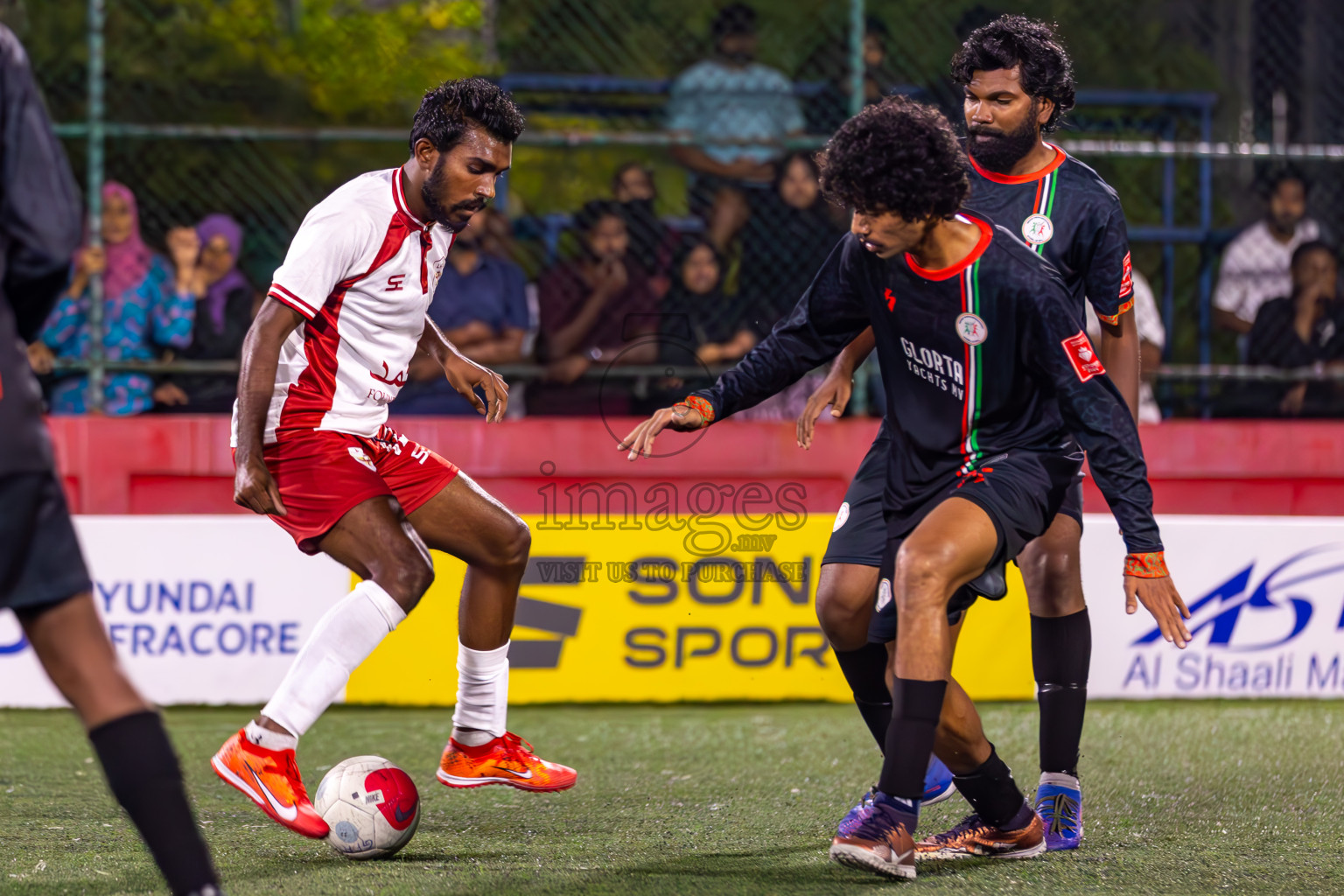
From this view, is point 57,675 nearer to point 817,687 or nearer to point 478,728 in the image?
point 478,728

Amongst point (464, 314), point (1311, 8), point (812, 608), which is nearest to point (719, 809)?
point (812, 608)

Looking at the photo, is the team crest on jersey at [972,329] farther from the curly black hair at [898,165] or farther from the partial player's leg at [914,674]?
the partial player's leg at [914,674]

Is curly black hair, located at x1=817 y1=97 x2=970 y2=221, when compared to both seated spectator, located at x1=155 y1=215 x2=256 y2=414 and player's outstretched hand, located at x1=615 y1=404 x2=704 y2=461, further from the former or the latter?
seated spectator, located at x1=155 y1=215 x2=256 y2=414

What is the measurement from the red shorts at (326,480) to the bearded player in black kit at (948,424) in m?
0.85

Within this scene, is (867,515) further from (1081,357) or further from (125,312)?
(125,312)

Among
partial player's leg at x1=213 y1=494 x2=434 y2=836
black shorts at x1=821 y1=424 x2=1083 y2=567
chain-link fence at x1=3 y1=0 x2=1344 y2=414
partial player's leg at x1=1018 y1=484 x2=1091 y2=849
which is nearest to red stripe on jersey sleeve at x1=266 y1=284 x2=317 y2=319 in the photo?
→ partial player's leg at x1=213 y1=494 x2=434 y2=836

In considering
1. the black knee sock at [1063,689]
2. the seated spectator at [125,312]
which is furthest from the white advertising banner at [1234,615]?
the seated spectator at [125,312]

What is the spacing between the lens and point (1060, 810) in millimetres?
3973

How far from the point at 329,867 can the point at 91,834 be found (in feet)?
2.65

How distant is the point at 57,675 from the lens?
264 cm

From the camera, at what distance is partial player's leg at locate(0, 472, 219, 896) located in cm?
257

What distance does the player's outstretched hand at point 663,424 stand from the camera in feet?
12.2

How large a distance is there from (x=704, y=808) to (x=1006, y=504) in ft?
5.42

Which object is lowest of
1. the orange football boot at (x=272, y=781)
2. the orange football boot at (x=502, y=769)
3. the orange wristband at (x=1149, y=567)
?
the orange football boot at (x=502, y=769)
